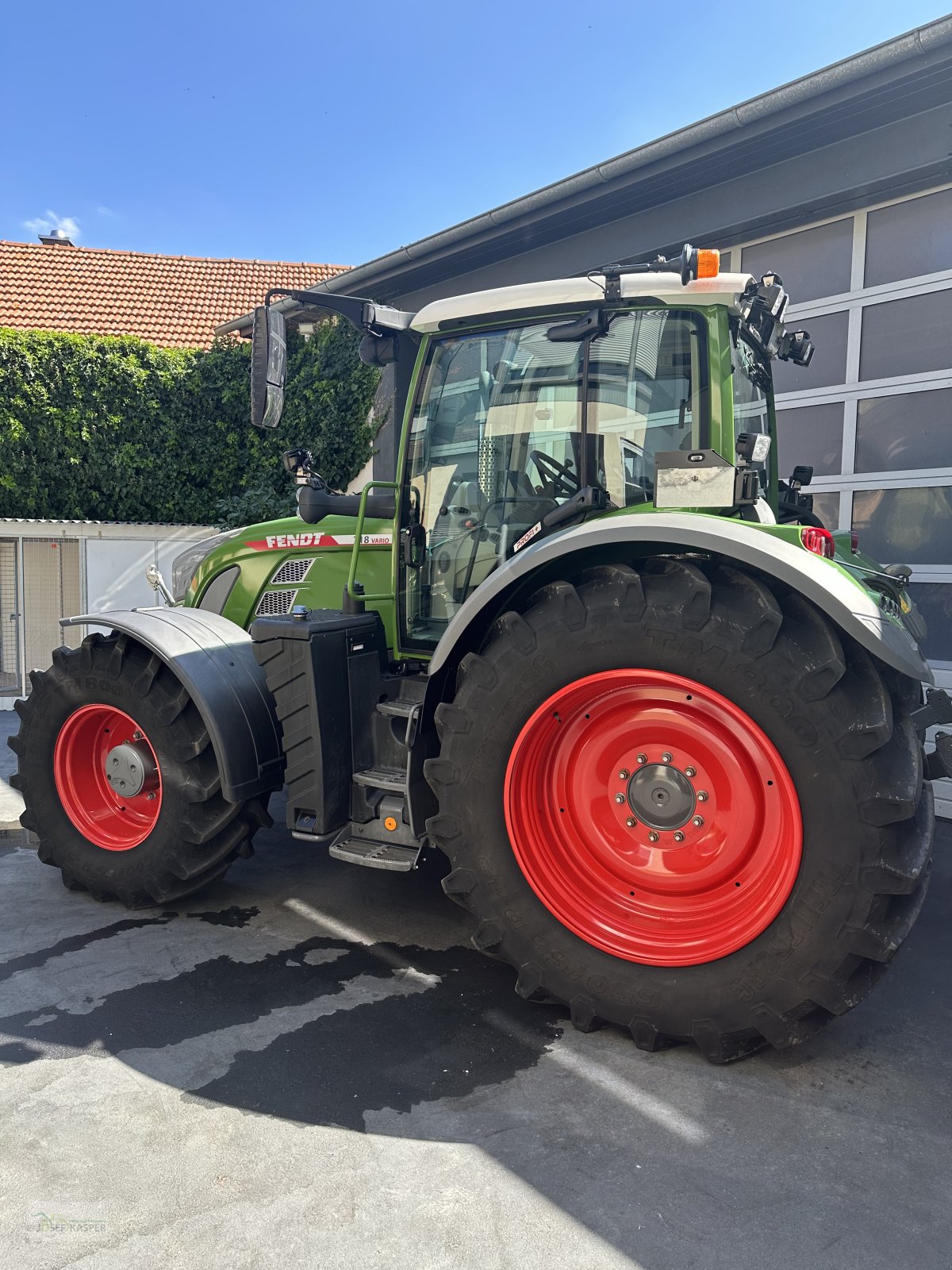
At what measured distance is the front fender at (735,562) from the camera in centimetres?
222

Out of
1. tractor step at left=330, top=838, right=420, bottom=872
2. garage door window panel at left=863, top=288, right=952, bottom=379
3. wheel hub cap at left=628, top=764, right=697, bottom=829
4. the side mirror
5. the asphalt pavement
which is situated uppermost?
garage door window panel at left=863, top=288, right=952, bottom=379

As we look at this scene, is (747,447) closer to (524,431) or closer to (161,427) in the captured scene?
(524,431)

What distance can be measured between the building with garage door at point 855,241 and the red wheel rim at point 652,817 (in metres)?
3.52

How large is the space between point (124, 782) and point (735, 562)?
8.49 ft

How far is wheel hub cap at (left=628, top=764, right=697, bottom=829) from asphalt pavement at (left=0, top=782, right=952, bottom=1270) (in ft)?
2.19

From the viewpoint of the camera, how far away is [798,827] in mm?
2281

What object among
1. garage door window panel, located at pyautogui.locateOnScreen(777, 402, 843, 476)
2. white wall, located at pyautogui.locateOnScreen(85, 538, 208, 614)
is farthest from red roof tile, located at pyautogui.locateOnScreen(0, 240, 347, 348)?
garage door window panel, located at pyautogui.locateOnScreen(777, 402, 843, 476)

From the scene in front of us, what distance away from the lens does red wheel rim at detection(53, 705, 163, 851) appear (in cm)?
353

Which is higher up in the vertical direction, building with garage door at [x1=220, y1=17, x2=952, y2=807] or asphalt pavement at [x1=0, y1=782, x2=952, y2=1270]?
building with garage door at [x1=220, y1=17, x2=952, y2=807]

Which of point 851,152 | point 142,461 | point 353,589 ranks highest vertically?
point 851,152

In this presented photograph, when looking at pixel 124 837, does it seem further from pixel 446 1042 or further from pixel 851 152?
pixel 851 152

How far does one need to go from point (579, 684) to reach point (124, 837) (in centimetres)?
227

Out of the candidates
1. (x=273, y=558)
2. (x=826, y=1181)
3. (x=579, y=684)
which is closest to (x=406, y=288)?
(x=273, y=558)

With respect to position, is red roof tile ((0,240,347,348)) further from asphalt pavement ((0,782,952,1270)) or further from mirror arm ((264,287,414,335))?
asphalt pavement ((0,782,952,1270))
